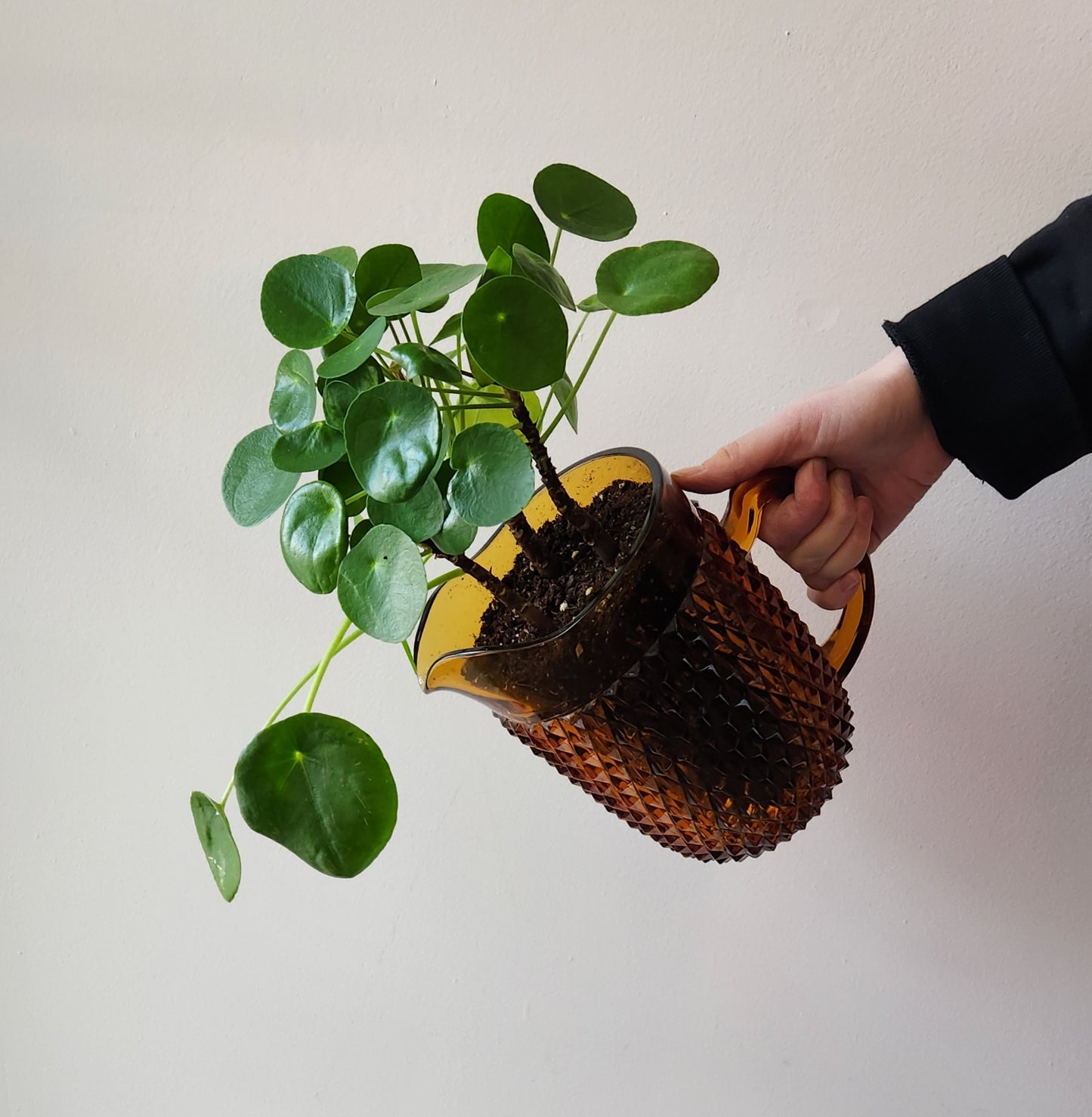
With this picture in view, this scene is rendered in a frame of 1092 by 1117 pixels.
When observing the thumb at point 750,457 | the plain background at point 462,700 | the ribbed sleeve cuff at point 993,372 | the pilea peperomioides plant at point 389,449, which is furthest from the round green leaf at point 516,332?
the plain background at point 462,700

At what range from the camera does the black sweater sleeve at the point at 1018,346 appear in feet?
2.14

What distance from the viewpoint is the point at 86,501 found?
1000 mm

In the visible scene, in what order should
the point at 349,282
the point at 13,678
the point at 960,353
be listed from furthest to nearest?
1. the point at 13,678
2. the point at 960,353
3. the point at 349,282

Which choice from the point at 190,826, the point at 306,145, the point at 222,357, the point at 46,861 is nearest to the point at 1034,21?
the point at 306,145

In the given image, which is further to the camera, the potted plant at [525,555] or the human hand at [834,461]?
the human hand at [834,461]

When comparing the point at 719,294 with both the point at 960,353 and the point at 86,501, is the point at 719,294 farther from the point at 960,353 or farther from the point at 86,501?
the point at 86,501

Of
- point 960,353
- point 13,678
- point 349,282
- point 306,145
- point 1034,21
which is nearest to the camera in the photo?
point 349,282

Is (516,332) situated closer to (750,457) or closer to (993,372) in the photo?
(750,457)

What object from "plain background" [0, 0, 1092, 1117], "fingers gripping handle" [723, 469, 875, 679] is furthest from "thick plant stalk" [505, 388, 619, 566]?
"plain background" [0, 0, 1092, 1117]

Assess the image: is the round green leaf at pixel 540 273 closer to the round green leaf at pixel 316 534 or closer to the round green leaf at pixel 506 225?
the round green leaf at pixel 506 225

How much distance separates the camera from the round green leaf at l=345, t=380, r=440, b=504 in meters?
0.44

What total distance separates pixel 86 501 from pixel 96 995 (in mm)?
552

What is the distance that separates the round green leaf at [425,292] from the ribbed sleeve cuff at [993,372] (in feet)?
1.12

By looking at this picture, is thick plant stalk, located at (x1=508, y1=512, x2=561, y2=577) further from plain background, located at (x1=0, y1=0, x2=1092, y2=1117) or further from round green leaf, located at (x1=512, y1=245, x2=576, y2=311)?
plain background, located at (x1=0, y1=0, x2=1092, y2=1117)
